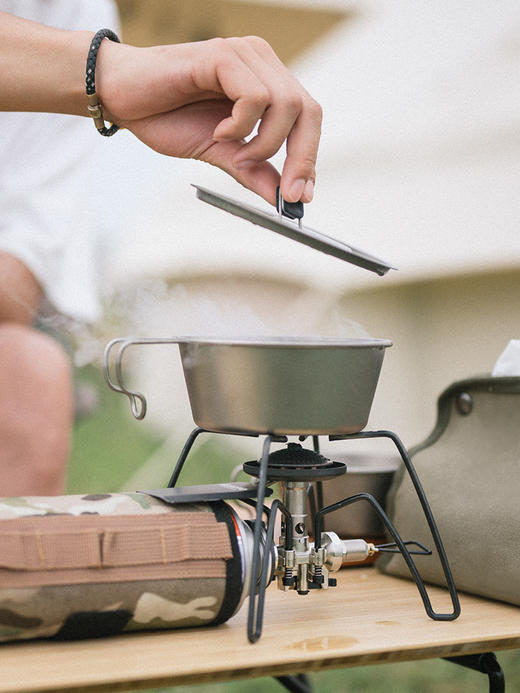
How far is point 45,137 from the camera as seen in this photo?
5.43 feet

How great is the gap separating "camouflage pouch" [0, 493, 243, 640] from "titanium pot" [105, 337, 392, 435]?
11 centimetres

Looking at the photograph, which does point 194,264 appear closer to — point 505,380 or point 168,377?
point 168,377

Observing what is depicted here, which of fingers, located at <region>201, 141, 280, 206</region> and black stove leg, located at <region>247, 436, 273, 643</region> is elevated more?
fingers, located at <region>201, 141, 280, 206</region>

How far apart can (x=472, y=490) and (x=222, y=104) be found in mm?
575

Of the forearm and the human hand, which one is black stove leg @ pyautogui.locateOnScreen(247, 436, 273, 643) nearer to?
the human hand

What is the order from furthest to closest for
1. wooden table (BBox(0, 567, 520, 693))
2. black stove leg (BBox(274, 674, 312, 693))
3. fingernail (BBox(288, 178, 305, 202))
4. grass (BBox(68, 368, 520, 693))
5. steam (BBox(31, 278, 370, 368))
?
grass (BBox(68, 368, 520, 693)) < steam (BBox(31, 278, 370, 368)) < black stove leg (BBox(274, 674, 312, 693)) < fingernail (BBox(288, 178, 305, 202)) < wooden table (BBox(0, 567, 520, 693))

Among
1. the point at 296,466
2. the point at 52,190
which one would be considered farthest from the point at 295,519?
the point at 52,190

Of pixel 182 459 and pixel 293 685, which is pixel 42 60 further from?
pixel 293 685

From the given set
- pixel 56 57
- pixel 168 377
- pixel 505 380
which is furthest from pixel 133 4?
pixel 505 380

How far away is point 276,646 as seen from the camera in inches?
29.0

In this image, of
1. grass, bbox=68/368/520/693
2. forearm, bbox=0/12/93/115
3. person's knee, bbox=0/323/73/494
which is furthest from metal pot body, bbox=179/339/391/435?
grass, bbox=68/368/520/693

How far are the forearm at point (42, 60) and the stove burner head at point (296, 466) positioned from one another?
47 centimetres

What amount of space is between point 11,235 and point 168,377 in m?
1.85

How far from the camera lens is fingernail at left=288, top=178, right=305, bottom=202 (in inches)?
34.4
